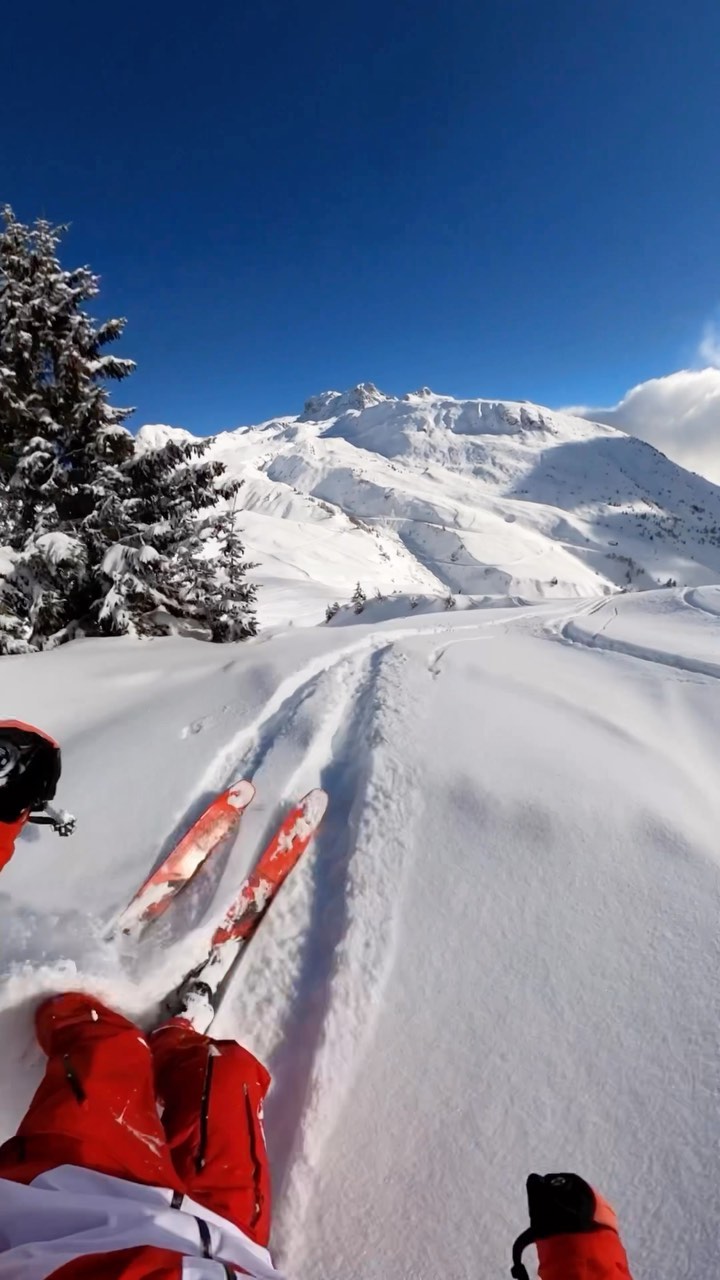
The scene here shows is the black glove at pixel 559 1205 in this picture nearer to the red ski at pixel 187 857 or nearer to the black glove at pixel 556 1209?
the black glove at pixel 556 1209

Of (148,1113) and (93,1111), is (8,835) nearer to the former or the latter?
(93,1111)

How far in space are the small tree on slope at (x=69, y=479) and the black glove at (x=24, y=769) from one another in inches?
226

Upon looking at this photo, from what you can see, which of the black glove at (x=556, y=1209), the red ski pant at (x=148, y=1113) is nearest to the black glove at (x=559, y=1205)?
the black glove at (x=556, y=1209)

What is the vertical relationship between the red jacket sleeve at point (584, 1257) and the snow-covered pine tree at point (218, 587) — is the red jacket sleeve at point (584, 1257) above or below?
below

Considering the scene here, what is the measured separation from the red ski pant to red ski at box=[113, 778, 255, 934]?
79 centimetres

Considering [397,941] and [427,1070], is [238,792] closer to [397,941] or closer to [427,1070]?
[397,941]

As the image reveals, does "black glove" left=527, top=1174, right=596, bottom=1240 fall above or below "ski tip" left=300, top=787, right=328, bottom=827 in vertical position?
below

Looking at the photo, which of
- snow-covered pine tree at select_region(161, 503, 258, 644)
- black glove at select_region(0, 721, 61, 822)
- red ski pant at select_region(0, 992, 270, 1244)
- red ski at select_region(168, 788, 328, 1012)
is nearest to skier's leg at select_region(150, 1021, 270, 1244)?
red ski pant at select_region(0, 992, 270, 1244)

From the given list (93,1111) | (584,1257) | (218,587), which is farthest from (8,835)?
(218,587)

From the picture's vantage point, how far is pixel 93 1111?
1824 millimetres

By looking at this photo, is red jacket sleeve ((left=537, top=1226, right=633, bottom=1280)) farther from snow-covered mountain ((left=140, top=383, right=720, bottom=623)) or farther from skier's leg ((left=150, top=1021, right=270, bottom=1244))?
snow-covered mountain ((left=140, top=383, right=720, bottom=623))

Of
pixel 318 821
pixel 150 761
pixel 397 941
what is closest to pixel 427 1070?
pixel 397 941

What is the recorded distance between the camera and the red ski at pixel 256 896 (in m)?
2.88

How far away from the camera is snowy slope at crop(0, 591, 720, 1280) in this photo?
81.4 inches
